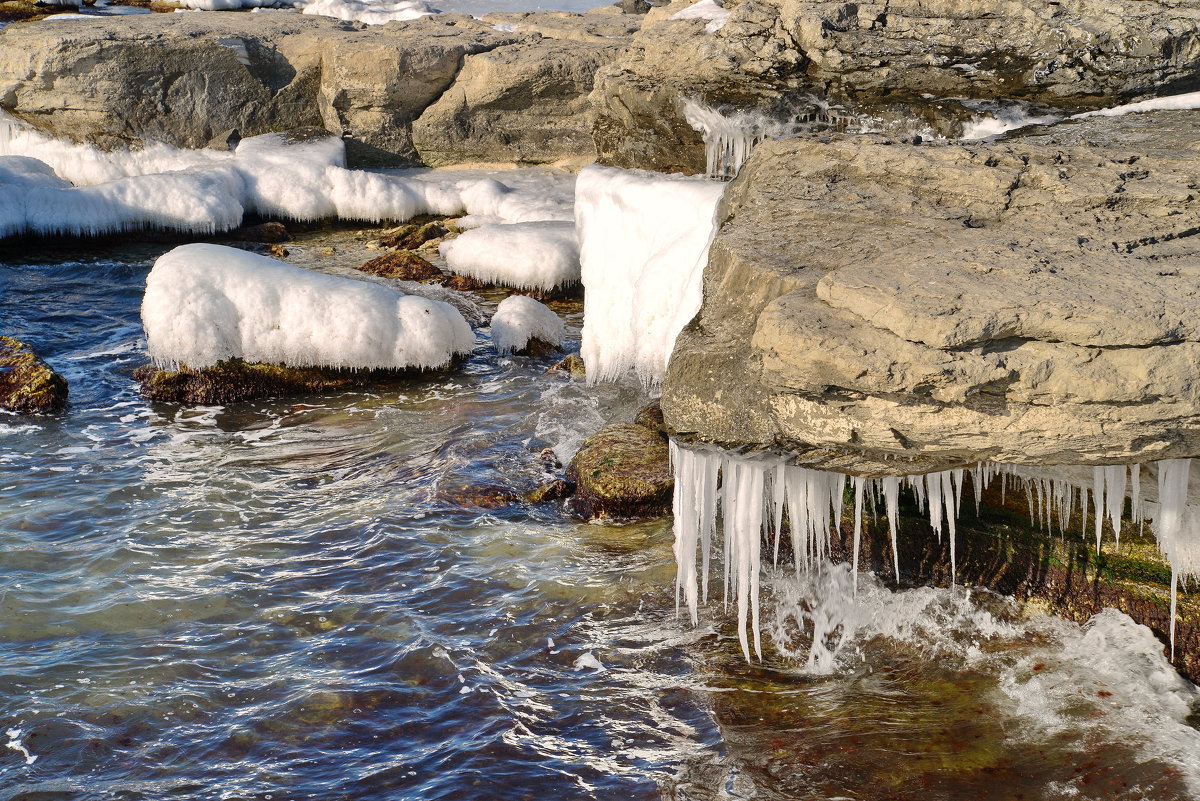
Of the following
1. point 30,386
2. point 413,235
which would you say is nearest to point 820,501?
point 30,386

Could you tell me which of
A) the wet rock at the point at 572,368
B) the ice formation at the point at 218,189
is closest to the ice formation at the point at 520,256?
the ice formation at the point at 218,189

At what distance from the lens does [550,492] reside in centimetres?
784

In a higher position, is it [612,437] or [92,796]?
[612,437]

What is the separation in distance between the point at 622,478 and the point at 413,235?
855 cm

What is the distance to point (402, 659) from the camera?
588cm

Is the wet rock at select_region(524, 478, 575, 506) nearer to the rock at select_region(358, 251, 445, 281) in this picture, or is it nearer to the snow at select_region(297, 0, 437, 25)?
the rock at select_region(358, 251, 445, 281)

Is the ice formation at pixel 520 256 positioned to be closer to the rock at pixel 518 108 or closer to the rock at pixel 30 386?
the rock at pixel 518 108

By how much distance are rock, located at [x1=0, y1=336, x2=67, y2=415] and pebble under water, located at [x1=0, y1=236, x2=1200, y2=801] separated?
0.98 m

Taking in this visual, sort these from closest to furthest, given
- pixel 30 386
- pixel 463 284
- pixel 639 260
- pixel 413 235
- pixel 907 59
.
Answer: pixel 907 59, pixel 639 260, pixel 30 386, pixel 463 284, pixel 413 235

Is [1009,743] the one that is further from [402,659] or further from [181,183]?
[181,183]

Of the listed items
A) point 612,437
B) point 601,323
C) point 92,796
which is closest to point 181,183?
point 601,323

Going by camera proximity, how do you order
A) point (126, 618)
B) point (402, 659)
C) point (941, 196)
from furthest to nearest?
point (126, 618), point (402, 659), point (941, 196)

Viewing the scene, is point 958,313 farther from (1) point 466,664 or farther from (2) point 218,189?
(2) point 218,189

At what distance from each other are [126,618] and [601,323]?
181 inches
